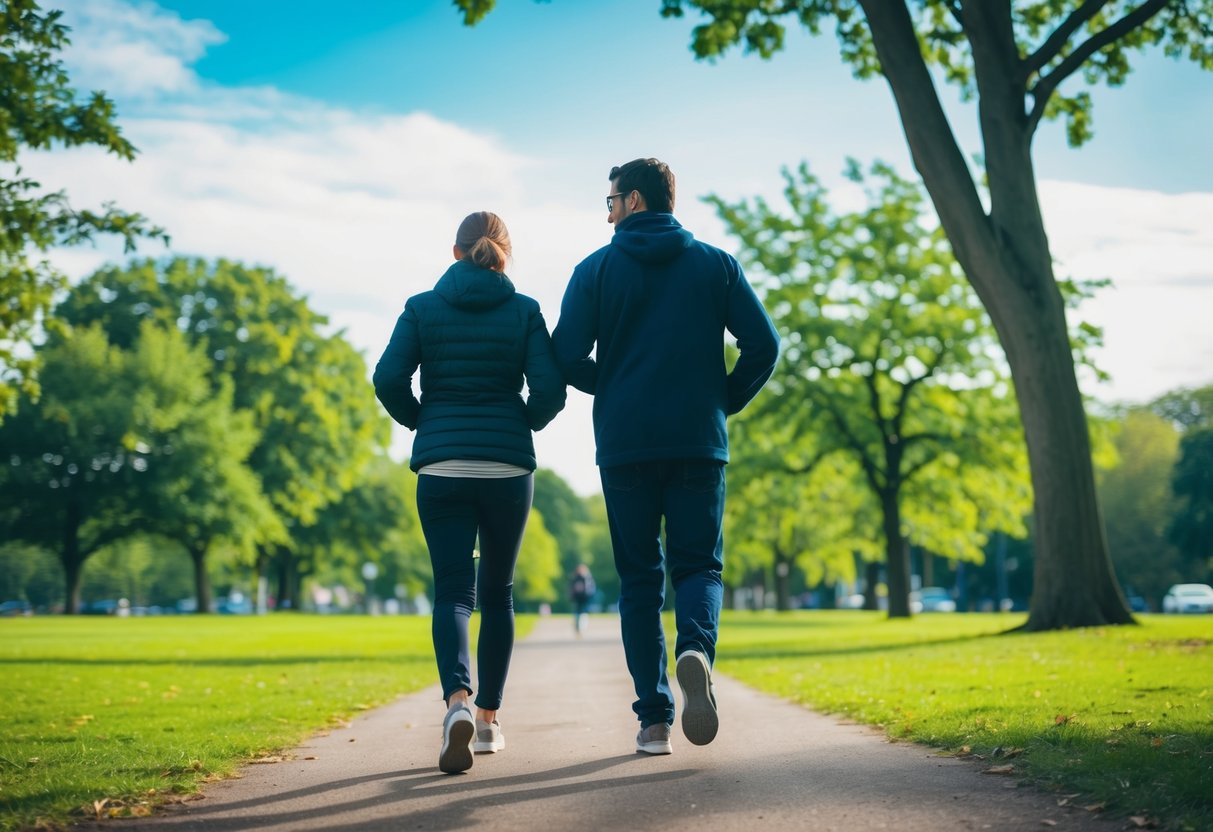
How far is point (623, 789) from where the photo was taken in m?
4.43

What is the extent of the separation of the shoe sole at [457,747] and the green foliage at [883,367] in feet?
84.2

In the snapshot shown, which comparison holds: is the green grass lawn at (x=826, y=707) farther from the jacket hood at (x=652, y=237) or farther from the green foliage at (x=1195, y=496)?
the green foliage at (x=1195, y=496)

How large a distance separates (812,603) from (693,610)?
10856cm

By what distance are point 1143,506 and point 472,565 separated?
69.7 m

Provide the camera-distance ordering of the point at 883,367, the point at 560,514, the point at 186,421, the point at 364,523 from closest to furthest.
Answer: the point at 883,367, the point at 186,421, the point at 364,523, the point at 560,514

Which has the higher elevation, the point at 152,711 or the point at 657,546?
the point at 657,546

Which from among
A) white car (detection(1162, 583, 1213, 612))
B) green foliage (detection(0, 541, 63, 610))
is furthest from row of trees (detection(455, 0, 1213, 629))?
green foliage (detection(0, 541, 63, 610))

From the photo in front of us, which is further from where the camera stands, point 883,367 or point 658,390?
point 883,367

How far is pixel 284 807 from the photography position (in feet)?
14.1

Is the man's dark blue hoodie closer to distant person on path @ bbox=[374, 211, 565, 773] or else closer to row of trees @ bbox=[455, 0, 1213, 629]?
distant person on path @ bbox=[374, 211, 565, 773]

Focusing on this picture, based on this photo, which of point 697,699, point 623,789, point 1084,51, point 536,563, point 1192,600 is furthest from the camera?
point 536,563

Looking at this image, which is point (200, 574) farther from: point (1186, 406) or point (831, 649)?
point (1186, 406)

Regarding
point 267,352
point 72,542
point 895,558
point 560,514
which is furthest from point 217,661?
point 560,514

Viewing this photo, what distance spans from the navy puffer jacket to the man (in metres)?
0.17
